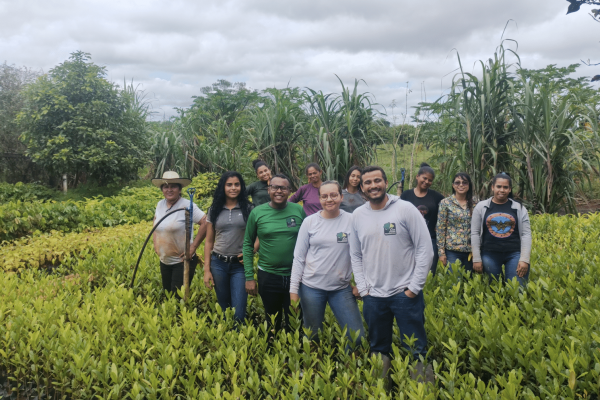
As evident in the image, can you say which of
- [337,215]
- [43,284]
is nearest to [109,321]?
[43,284]

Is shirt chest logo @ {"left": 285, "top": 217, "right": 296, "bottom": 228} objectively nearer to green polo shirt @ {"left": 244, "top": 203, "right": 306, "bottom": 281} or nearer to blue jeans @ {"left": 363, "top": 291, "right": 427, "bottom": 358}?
green polo shirt @ {"left": 244, "top": 203, "right": 306, "bottom": 281}

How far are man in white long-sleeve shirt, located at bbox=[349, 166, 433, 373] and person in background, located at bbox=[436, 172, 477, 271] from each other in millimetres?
1560

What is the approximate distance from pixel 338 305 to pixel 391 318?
42cm

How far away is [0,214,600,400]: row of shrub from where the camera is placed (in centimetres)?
261

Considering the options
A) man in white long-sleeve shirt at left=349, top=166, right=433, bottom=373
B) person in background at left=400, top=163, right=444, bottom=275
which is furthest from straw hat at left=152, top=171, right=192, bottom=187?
person in background at left=400, top=163, right=444, bottom=275

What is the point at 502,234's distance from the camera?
4.00 metres

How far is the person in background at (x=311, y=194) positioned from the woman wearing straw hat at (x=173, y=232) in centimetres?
128

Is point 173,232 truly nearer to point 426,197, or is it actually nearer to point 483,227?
point 426,197

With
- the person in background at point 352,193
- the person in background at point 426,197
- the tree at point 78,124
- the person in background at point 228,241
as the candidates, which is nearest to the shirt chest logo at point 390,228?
the person in background at point 228,241

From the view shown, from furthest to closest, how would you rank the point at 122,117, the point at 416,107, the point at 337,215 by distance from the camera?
the point at 122,117 < the point at 416,107 < the point at 337,215

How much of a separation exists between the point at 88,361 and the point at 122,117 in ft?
38.0

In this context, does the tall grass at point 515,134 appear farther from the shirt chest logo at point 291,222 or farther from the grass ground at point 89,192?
the grass ground at point 89,192

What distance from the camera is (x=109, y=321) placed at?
150 inches

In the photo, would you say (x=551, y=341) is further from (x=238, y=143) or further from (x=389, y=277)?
(x=238, y=143)
